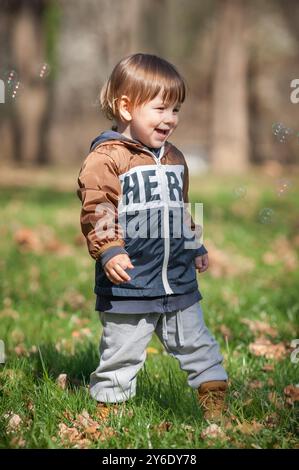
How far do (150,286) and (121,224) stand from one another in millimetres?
317

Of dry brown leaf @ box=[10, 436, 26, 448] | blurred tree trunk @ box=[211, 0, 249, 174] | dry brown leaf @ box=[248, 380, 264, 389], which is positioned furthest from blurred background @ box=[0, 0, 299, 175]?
dry brown leaf @ box=[10, 436, 26, 448]

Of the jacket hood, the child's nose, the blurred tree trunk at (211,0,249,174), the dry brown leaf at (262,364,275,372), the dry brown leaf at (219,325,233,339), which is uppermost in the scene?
the blurred tree trunk at (211,0,249,174)

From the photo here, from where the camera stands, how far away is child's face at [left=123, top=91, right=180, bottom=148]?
11.4 feet

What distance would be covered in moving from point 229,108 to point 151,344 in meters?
13.4

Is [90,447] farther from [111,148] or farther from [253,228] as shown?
[253,228]

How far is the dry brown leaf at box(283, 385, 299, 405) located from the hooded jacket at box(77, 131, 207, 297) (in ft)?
2.57

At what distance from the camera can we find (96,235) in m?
3.33

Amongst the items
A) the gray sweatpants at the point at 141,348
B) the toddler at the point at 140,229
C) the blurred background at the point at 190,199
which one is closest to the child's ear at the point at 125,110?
the toddler at the point at 140,229

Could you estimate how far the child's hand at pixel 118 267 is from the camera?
3.24m

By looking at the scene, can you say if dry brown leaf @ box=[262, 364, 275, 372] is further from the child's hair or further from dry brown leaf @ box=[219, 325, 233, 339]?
the child's hair

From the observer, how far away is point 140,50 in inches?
775

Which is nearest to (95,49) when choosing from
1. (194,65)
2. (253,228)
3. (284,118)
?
(194,65)

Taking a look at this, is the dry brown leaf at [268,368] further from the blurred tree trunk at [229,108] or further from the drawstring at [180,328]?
the blurred tree trunk at [229,108]

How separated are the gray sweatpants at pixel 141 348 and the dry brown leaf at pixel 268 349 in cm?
95
